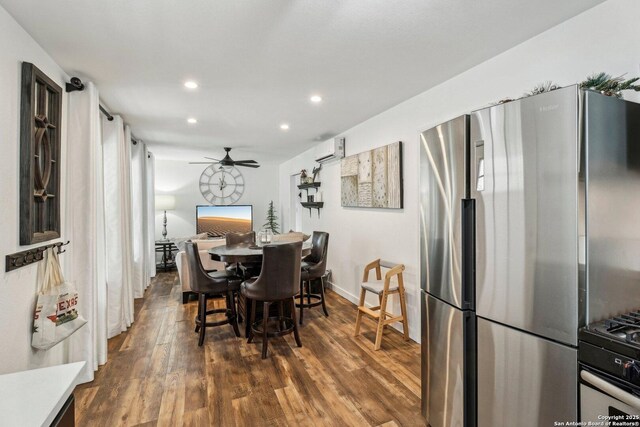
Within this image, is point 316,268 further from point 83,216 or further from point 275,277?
point 83,216

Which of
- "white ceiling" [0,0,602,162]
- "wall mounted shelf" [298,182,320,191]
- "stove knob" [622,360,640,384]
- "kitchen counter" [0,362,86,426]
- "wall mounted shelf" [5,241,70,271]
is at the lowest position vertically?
"kitchen counter" [0,362,86,426]

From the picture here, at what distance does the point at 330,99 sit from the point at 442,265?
7.04 ft

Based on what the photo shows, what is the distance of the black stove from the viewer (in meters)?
1.02

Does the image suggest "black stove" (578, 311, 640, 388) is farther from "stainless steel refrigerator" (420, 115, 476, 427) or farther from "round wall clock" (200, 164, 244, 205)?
"round wall clock" (200, 164, 244, 205)

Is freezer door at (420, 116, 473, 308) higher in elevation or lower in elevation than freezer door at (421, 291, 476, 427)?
higher

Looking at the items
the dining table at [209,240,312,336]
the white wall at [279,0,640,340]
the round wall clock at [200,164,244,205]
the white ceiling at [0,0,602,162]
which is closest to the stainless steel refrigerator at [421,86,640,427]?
the white wall at [279,0,640,340]

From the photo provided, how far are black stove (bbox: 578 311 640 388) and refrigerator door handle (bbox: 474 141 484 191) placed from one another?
707 millimetres

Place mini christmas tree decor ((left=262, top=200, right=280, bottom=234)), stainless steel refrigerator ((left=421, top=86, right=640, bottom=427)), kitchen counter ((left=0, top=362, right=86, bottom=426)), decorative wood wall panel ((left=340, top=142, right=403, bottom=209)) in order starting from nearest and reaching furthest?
kitchen counter ((left=0, top=362, right=86, bottom=426)) → stainless steel refrigerator ((left=421, top=86, right=640, bottom=427)) → decorative wood wall panel ((left=340, top=142, right=403, bottom=209)) → mini christmas tree decor ((left=262, top=200, right=280, bottom=234))

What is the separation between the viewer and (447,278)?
67.9 inches

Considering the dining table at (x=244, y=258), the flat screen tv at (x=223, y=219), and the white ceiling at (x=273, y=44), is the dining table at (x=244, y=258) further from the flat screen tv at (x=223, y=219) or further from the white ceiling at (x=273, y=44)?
the flat screen tv at (x=223, y=219)

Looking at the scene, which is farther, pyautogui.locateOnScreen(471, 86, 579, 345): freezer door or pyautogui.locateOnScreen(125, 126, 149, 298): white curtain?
pyautogui.locateOnScreen(125, 126, 149, 298): white curtain

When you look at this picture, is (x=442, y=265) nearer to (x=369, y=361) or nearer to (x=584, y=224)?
(x=584, y=224)

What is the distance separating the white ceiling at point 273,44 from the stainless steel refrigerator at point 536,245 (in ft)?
2.47

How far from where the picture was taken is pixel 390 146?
3518 mm
